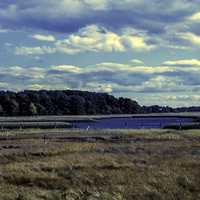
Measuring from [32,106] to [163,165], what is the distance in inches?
6571

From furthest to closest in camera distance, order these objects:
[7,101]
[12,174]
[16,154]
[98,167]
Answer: [7,101], [16,154], [98,167], [12,174]

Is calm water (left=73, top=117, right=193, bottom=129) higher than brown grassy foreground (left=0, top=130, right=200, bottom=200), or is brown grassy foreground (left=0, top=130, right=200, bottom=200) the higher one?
brown grassy foreground (left=0, top=130, right=200, bottom=200)

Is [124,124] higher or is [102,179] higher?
[102,179]

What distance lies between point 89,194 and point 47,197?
1343mm

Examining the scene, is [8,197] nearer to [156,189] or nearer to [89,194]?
[89,194]

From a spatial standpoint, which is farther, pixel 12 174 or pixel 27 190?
pixel 12 174

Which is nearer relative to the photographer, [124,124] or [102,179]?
[102,179]

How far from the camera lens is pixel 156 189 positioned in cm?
2030

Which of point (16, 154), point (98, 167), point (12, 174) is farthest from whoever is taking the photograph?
point (16, 154)

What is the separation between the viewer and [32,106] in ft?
630

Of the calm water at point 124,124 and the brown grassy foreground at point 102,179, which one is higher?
the brown grassy foreground at point 102,179

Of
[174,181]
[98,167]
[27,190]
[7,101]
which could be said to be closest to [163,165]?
[98,167]

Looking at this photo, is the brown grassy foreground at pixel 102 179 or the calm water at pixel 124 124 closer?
the brown grassy foreground at pixel 102 179

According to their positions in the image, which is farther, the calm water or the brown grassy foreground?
the calm water
